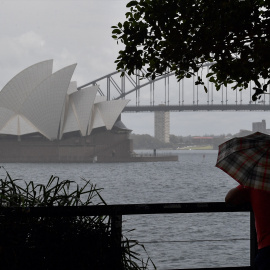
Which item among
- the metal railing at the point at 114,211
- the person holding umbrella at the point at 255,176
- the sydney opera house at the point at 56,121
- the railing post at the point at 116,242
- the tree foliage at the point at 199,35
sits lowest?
the railing post at the point at 116,242

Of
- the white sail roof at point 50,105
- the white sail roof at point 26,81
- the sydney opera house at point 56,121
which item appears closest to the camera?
the white sail roof at point 26,81

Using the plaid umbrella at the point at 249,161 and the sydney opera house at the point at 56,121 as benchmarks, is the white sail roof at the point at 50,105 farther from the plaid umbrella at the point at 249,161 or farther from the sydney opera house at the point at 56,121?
the plaid umbrella at the point at 249,161

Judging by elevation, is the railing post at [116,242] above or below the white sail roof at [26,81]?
below

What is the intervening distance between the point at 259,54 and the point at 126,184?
4193 cm

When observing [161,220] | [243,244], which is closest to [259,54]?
[243,244]

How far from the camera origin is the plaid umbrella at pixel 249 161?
1.75 meters

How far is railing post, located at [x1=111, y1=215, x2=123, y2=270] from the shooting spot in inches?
80.5

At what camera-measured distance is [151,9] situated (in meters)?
3.22

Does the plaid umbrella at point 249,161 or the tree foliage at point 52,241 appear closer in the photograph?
the plaid umbrella at point 249,161

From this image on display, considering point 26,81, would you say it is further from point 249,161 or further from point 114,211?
point 249,161

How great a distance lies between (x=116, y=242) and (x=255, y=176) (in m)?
0.62

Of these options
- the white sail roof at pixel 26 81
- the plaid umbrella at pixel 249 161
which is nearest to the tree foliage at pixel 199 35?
the plaid umbrella at pixel 249 161

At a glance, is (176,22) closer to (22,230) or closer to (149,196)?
(22,230)

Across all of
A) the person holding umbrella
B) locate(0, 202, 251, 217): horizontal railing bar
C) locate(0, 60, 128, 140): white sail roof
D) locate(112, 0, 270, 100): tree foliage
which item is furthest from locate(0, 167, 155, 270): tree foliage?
locate(0, 60, 128, 140): white sail roof
